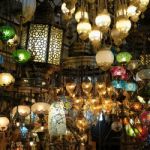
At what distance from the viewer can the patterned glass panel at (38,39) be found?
399 cm

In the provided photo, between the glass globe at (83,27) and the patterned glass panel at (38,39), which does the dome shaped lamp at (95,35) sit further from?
the patterned glass panel at (38,39)

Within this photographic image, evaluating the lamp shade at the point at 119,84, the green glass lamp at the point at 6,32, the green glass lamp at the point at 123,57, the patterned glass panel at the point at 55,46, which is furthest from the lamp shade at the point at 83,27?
the lamp shade at the point at 119,84

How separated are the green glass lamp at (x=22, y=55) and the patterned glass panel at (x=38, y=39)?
74mm

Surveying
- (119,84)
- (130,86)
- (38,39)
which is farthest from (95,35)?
(130,86)

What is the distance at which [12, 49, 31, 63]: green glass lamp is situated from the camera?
13.2 ft

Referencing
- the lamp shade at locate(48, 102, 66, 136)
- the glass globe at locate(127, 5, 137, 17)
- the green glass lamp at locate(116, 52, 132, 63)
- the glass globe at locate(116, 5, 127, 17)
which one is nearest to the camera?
the glass globe at locate(116, 5, 127, 17)

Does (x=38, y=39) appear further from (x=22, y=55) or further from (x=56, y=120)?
(x=56, y=120)

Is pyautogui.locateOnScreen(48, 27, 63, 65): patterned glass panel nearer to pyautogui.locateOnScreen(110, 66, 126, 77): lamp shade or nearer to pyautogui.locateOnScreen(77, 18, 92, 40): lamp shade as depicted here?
pyautogui.locateOnScreen(77, 18, 92, 40): lamp shade

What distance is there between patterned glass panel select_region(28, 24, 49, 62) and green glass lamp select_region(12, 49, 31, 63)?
0.24ft

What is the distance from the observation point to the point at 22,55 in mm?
4176

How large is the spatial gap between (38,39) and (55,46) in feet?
0.68

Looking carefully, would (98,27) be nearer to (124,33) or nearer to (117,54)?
(124,33)

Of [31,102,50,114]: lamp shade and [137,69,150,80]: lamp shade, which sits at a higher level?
[137,69,150,80]: lamp shade

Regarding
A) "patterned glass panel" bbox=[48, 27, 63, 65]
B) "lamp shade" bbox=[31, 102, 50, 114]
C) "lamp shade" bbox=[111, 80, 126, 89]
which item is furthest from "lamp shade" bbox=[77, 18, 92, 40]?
"lamp shade" bbox=[111, 80, 126, 89]
